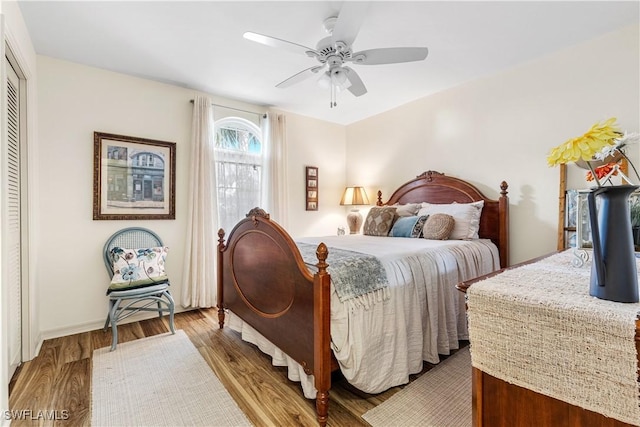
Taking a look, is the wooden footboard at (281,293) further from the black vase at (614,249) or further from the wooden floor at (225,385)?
the black vase at (614,249)

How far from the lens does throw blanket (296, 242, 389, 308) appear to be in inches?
68.4

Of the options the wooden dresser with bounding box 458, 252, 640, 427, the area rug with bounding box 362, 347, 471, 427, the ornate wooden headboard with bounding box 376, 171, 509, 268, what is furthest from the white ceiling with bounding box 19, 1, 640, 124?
the area rug with bounding box 362, 347, 471, 427

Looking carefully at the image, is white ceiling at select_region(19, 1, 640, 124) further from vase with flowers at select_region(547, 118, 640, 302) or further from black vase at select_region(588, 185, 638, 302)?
black vase at select_region(588, 185, 638, 302)

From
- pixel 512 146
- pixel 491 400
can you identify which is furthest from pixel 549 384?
pixel 512 146

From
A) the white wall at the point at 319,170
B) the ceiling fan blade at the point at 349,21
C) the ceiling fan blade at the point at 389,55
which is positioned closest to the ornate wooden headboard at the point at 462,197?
the white wall at the point at 319,170

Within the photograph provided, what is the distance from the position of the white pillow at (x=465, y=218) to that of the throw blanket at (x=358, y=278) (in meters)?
1.37

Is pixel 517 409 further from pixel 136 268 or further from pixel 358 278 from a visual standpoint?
pixel 136 268

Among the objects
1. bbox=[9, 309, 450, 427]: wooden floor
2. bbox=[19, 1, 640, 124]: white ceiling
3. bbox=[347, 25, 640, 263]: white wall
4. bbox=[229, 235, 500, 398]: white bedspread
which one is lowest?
bbox=[9, 309, 450, 427]: wooden floor

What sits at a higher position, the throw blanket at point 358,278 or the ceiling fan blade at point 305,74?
the ceiling fan blade at point 305,74

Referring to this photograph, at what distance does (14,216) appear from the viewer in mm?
2186

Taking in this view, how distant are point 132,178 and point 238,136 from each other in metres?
1.35

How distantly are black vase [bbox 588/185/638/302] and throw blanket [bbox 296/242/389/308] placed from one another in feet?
3.62

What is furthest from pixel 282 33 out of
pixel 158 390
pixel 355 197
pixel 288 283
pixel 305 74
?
pixel 158 390

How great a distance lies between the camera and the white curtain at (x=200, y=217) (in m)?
3.31
